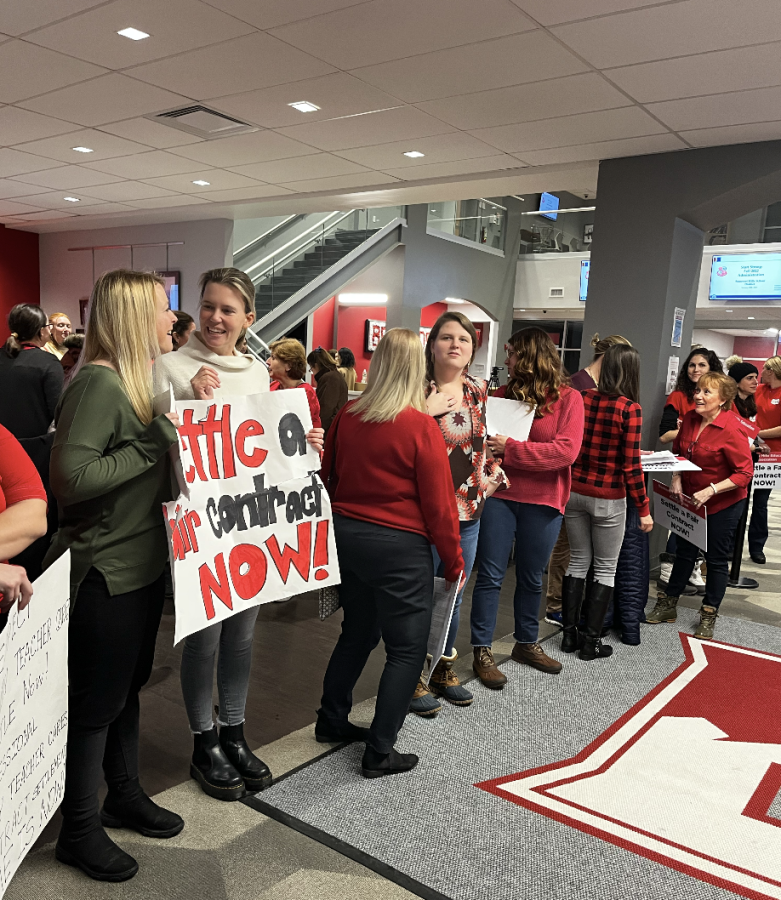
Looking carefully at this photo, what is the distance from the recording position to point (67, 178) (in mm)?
7371

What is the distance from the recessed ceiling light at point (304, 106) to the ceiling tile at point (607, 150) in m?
1.73

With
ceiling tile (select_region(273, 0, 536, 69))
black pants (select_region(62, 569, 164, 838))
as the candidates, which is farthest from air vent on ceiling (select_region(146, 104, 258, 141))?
black pants (select_region(62, 569, 164, 838))

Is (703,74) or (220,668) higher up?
(703,74)

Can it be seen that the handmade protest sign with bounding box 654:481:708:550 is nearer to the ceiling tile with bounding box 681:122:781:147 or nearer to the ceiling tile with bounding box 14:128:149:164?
the ceiling tile with bounding box 681:122:781:147

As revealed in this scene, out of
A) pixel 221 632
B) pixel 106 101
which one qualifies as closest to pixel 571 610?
pixel 221 632

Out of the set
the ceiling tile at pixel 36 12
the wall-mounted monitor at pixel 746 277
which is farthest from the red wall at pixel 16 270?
the wall-mounted monitor at pixel 746 277

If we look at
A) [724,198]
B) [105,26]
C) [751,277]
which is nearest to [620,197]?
[724,198]

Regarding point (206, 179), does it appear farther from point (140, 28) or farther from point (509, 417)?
point (509, 417)

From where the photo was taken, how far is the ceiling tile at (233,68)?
3.92m

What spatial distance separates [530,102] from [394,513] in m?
3.22

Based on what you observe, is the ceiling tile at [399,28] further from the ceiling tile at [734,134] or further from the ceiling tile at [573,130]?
the ceiling tile at [734,134]

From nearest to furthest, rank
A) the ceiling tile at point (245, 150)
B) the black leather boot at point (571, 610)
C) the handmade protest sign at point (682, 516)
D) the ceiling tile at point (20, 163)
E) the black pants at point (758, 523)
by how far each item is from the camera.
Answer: the black leather boot at point (571, 610) < the handmade protest sign at point (682, 516) < the ceiling tile at point (245, 150) < the black pants at point (758, 523) < the ceiling tile at point (20, 163)

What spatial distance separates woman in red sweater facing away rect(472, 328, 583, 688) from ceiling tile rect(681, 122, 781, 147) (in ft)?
8.39

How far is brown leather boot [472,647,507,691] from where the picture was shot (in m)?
3.35
